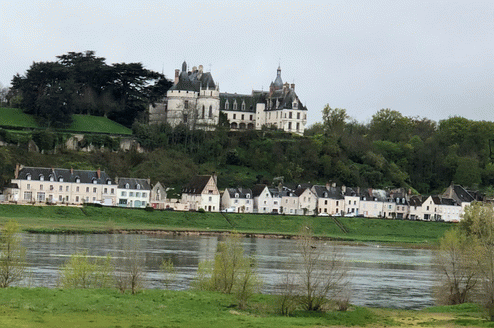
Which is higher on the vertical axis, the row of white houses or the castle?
the castle

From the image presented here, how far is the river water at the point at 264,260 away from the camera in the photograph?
45.7 metres

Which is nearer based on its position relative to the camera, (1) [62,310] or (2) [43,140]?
(1) [62,310]

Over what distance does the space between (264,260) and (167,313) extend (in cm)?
3017

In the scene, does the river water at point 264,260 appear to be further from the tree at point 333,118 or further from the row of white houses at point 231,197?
the tree at point 333,118

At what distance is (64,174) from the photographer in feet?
339

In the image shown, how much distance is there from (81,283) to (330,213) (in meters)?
80.5

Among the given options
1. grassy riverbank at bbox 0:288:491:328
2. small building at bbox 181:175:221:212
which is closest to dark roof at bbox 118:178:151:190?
small building at bbox 181:175:221:212

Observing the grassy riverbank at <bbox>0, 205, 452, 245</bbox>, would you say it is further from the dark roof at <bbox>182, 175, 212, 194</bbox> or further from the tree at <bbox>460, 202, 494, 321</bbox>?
the tree at <bbox>460, 202, 494, 321</bbox>

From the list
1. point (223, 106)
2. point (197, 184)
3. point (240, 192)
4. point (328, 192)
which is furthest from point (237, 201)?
point (223, 106)

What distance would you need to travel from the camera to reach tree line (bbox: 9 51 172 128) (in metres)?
128

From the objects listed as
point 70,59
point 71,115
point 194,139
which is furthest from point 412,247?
point 70,59

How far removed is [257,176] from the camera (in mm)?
120500

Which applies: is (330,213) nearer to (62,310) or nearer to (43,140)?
(43,140)

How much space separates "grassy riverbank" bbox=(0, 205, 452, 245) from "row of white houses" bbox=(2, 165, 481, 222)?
6484 mm
